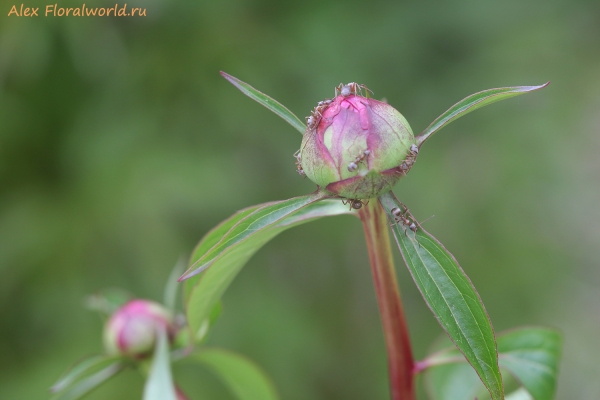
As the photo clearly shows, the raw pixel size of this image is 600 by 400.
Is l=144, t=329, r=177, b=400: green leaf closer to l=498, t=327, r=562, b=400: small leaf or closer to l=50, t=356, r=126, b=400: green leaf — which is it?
l=50, t=356, r=126, b=400: green leaf

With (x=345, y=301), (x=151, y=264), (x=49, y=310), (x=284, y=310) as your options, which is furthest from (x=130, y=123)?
(x=345, y=301)

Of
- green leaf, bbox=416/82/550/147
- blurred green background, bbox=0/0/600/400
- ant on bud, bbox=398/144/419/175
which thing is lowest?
ant on bud, bbox=398/144/419/175

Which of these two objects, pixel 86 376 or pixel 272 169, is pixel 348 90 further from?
pixel 272 169

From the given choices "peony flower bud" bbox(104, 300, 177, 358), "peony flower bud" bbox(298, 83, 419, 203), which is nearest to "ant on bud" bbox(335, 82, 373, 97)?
"peony flower bud" bbox(298, 83, 419, 203)
